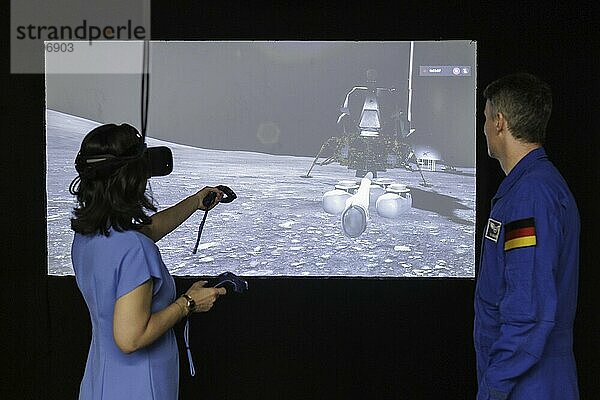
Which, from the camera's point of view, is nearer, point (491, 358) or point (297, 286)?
point (491, 358)

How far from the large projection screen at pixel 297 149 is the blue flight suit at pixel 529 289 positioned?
1.74 metres

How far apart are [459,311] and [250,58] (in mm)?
1558

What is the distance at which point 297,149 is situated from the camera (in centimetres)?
375

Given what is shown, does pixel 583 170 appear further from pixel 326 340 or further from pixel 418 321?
pixel 326 340

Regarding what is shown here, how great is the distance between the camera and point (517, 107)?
Answer: 6.17 feet

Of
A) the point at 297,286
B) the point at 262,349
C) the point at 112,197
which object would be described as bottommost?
the point at 262,349

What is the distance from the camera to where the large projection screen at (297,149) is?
3.72 meters

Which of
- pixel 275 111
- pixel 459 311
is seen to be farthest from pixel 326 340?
pixel 275 111

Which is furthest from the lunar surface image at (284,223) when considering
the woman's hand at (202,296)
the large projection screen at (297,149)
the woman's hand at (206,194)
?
the woman's hand at (202,296)

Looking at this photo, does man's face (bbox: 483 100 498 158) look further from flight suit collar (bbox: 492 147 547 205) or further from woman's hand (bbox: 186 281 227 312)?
woman's hand (bbox: 186 281 227 312)

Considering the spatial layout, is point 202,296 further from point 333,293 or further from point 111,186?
point 333,293

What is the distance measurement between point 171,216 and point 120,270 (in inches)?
24.5

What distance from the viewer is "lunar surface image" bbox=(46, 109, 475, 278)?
12.2 feet

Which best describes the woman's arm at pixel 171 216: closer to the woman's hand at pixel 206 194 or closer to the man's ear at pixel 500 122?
the woman's hand at pixel 206 194
